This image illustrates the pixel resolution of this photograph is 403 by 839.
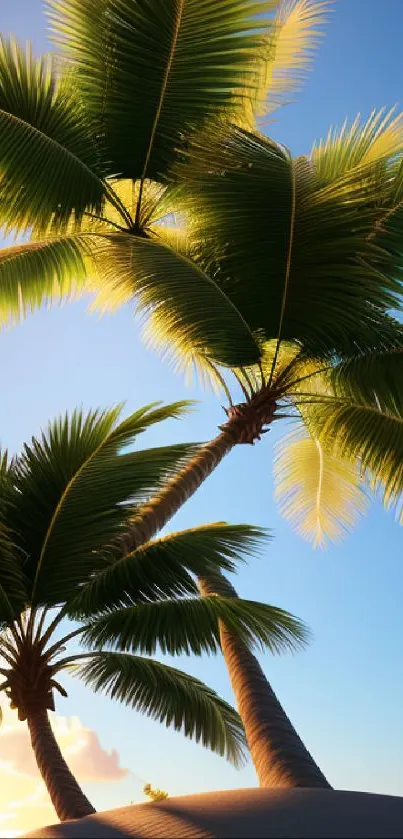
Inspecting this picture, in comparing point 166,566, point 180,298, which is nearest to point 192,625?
point 166,566

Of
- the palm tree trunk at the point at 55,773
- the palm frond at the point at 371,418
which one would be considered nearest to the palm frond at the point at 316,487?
the palm frond at the point at 371,418

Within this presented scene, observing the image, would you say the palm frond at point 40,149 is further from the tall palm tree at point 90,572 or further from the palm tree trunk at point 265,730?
the palm tree trunk at point 265,730

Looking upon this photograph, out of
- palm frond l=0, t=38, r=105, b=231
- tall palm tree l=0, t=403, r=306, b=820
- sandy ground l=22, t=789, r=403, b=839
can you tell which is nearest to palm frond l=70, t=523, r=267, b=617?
tall palm tree l=0, t=403, r=306, b=820

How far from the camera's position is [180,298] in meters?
8.03

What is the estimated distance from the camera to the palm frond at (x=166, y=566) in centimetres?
640

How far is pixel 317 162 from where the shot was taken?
8500mm

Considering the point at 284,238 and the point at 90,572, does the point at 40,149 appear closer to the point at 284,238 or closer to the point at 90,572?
the point at 284,238

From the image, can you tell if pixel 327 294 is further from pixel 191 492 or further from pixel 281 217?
pixel 191 492

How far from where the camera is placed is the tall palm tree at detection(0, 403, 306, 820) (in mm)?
6289

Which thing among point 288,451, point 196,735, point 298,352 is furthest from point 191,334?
point 288,451

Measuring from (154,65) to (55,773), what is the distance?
607cm

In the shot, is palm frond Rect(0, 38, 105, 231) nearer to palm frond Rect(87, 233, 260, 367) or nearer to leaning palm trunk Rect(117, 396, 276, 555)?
palm frond Rect(87, 233, 260, 367)

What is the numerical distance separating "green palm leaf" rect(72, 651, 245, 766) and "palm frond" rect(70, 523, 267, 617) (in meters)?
0.58

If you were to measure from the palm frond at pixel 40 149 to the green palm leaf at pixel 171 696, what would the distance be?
4.23 meters
